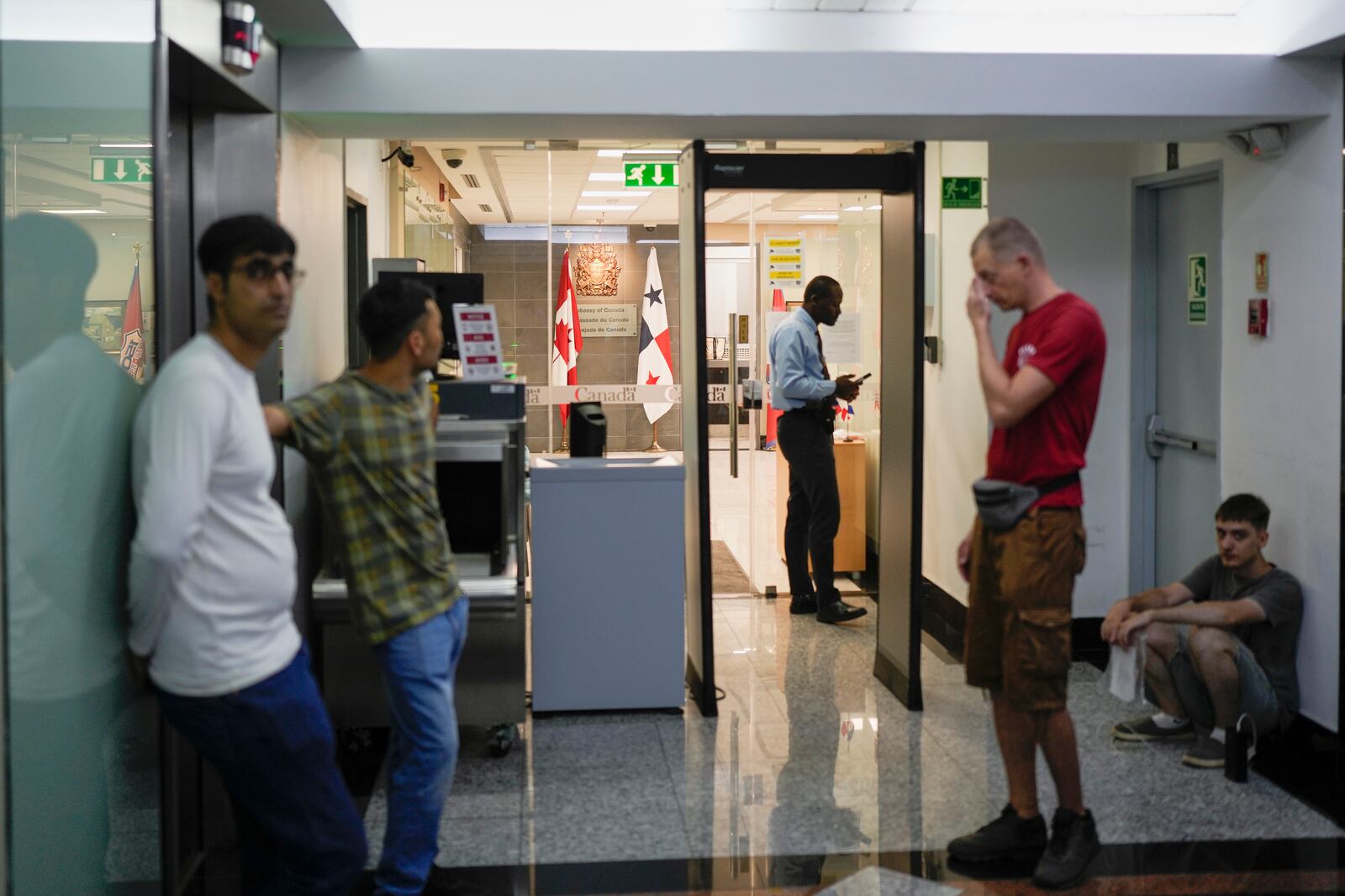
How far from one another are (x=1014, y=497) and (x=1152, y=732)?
1889 mm

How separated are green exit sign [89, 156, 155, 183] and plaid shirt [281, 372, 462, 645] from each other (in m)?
0.56

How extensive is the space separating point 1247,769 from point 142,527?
363cm

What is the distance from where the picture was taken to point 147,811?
9.14ft

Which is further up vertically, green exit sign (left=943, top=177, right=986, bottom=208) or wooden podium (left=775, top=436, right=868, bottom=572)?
green exit sign (left=943, top=177, right=986, bottom=208)

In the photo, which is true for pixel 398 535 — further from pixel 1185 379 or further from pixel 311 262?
pixel 1185 379

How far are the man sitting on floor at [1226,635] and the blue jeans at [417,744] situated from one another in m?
2.24

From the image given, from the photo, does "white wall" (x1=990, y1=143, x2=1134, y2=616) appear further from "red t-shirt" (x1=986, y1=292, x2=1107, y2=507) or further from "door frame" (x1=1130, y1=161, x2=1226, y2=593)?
"red t-shirt" (x1=986, y1=292, x2=1107, y2=507)

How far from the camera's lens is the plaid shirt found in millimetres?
2893

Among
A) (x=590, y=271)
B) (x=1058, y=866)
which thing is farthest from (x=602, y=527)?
(x=590, y=271)

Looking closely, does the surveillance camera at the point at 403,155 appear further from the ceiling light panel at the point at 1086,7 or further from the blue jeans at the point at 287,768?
the blue jeans at the point at 287,768

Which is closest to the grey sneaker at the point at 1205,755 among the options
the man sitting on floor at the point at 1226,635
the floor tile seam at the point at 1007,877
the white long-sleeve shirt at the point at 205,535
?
the man sitting on floor at the point at 1226,635

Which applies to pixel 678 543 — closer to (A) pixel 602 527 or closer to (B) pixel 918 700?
(A) pixel 602 527

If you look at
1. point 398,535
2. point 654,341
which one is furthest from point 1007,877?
point 654,341

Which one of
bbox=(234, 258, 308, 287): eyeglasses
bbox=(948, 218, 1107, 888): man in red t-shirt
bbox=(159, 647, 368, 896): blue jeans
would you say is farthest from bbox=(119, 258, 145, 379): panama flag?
bbox=(948, 218, 1107, 888): man in red t-shirt
